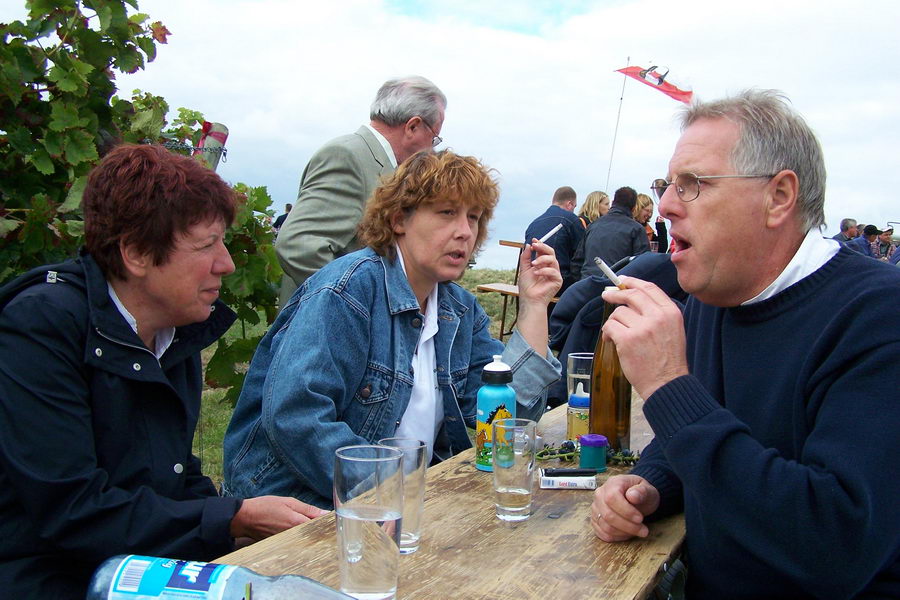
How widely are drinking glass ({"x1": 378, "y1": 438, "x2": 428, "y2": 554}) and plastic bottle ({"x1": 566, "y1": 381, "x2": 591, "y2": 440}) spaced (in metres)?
0.93

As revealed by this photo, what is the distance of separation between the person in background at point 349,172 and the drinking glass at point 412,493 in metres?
2.00

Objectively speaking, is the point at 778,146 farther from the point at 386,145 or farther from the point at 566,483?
the point at 386,145

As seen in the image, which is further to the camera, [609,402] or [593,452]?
[609,402]

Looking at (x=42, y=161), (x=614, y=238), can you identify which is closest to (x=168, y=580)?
(x=42, y=161)

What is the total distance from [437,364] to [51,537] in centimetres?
130

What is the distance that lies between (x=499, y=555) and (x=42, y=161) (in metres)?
2.19

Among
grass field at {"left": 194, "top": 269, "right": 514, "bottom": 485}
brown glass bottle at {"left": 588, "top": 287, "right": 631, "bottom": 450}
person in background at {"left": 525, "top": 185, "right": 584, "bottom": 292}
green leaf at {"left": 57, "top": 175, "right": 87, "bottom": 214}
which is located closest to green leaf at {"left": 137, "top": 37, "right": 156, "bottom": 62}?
green leaf at {"left": 57, "top": 175, "right": 87, "bottom": 214}

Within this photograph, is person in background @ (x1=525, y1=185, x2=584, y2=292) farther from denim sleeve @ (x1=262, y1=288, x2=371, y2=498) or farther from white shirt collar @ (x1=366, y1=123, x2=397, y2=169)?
denim sleeve @ (x1=262, y1=288, x2=371, y2=498)

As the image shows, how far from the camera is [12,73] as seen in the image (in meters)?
2.60

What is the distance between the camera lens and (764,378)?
1623 mm

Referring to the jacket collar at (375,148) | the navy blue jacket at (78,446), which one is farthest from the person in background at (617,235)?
the navy blue jacket at (78,446)

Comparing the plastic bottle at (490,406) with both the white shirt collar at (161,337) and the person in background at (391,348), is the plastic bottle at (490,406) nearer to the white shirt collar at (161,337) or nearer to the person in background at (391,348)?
the person in background at (391,348)

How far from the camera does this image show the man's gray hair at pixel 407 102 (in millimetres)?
3744

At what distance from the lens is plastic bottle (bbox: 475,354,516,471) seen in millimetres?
2139
